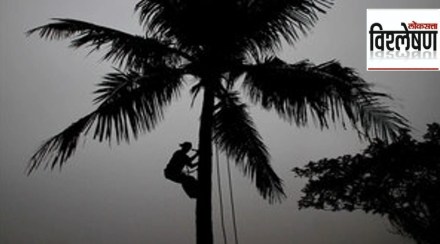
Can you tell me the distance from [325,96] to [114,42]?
300 centimetres

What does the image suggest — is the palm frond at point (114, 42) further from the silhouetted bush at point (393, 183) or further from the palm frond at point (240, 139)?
the silhouetted bush at point (393, 183)

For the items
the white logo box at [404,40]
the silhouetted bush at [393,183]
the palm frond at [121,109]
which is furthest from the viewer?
the white logo box at [404,40]

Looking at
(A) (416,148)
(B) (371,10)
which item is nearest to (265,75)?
(A) (416,148)

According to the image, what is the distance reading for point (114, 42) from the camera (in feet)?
24.1

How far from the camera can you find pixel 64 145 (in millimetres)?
6305

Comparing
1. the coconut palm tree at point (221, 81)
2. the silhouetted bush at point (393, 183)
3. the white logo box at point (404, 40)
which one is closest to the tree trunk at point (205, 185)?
the coconut palm tree at point (221, 81)

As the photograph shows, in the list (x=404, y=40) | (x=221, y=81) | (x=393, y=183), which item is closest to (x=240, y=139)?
(x=221, y=81)

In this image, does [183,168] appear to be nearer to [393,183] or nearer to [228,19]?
[228,19]

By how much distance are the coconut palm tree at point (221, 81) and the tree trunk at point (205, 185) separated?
14mm

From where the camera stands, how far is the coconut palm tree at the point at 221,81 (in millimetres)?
6715

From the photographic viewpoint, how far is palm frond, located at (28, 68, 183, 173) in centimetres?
637

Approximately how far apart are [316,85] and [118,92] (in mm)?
2577

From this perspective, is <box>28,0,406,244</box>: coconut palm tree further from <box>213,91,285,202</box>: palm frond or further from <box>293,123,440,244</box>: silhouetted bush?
<box>293,123,440,244</box>: silhouetted bush

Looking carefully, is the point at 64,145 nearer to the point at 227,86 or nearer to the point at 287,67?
the point at 227,86
